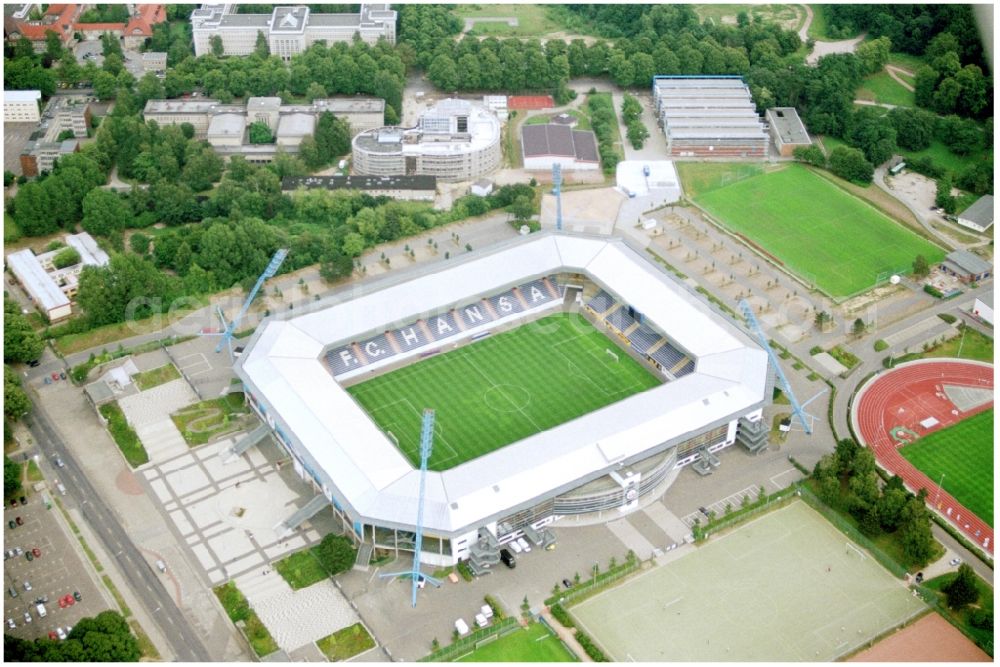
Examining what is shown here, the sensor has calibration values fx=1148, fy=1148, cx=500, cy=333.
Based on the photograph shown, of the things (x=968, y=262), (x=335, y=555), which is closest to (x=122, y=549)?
(x=335, y=555)

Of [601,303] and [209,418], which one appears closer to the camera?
[209,418]

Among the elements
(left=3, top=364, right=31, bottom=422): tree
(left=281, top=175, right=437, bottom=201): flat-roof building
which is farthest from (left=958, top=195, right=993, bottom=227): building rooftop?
(left=3, top=364, right=31, bottom=422): tree

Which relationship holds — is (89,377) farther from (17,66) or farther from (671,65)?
(671,65)

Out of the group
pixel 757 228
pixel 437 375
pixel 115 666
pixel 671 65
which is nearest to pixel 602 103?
pixel 671 65

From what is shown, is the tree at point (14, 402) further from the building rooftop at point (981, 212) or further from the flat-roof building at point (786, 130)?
the building rooftop at point (981, 212)

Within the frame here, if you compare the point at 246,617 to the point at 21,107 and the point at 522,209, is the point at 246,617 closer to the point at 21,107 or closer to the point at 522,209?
the point at 522,209

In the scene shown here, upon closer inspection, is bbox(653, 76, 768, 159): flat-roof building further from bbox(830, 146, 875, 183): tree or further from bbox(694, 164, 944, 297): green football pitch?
bbox(830, 146, 875, 183): tree
